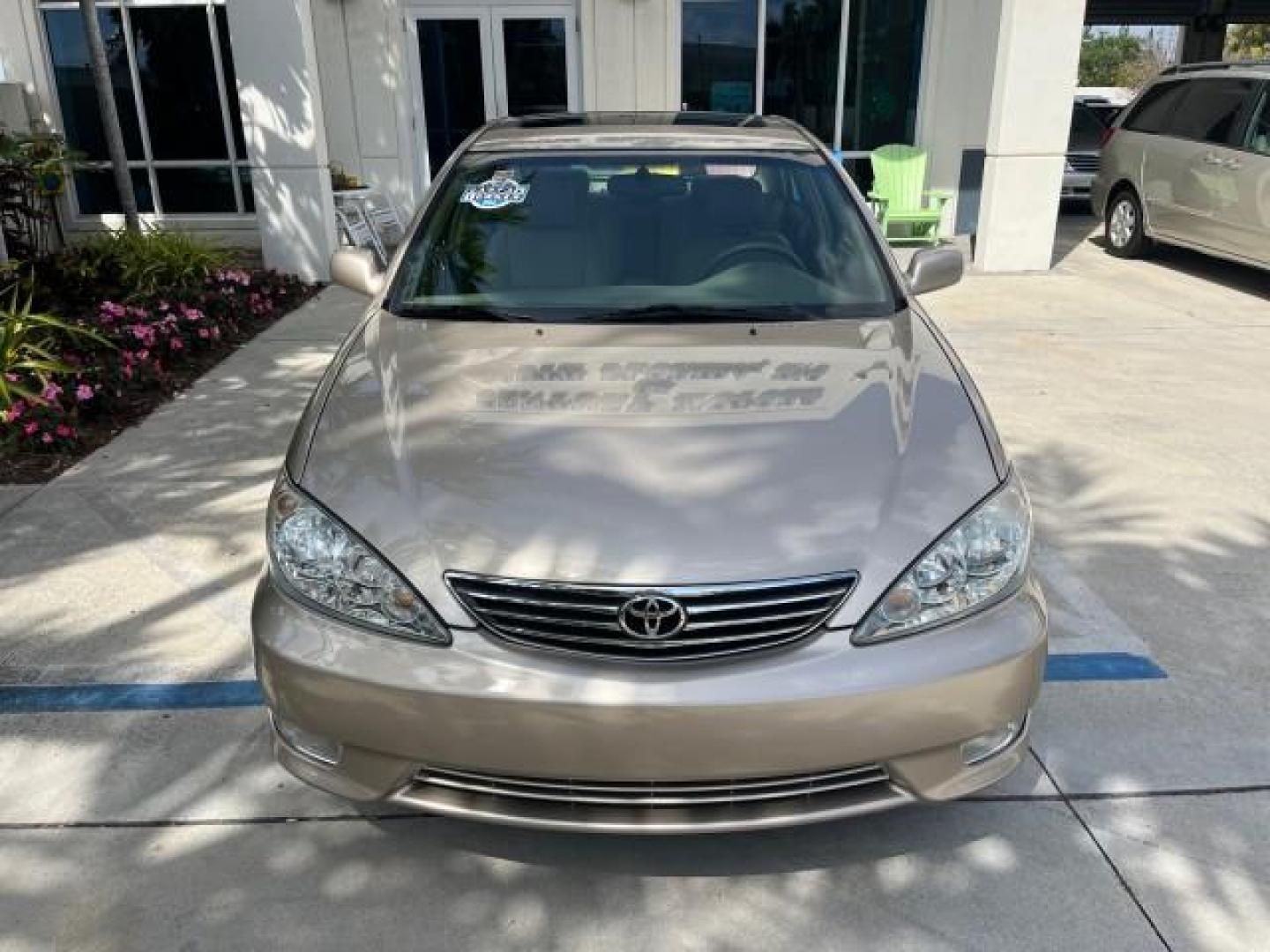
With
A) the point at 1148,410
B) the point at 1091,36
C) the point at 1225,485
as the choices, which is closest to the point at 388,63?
the point at 1148,410

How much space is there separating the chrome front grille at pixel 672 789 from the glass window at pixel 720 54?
426 inches

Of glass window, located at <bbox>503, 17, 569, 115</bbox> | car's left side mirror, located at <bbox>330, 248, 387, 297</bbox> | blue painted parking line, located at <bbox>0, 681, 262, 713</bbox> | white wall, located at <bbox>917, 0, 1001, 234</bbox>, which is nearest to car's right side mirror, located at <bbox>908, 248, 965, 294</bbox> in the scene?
car's left side mirror, located at <bbox>330, 248, 387, 297</bbox>

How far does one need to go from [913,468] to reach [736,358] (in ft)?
2.34

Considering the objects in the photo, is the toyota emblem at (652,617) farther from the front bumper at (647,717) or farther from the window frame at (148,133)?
the window frame at (148,133)

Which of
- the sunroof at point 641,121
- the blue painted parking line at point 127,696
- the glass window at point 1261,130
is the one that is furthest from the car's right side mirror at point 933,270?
the glass window at point 1261,130

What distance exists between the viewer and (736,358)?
307 centimetres

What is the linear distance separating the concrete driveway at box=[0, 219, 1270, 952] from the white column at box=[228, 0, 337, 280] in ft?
16.4

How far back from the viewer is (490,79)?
11930mm

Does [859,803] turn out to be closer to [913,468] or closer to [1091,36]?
[913,468]

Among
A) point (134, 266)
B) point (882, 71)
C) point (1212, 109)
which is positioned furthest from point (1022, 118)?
point (134, 266)

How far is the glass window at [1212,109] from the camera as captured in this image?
9281mm

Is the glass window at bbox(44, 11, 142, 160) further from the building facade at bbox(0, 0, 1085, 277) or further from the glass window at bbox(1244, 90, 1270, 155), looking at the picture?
the glass window at bbox(1244, 90, 1270, 155)

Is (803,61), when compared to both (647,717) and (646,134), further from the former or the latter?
(647,717)

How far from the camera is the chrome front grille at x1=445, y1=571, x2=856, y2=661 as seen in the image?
7.33ft
